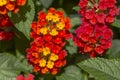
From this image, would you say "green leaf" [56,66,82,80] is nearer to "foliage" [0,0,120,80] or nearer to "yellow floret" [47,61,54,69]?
"foliage" [0,0,120,80]

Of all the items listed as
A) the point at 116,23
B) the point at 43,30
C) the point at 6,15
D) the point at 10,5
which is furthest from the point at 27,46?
the point at 116,23

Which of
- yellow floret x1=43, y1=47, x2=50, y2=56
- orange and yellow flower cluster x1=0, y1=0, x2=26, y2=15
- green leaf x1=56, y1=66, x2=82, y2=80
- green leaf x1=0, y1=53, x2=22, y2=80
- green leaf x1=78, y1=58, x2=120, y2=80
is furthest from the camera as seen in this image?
green leaf x1=56, y1=66, x2=82, y2=80

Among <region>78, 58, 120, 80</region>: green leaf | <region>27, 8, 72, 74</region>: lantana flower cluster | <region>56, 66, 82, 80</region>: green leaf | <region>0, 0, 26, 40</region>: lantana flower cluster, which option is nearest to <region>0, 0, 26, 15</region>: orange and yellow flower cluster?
<region>0, 0, 26, 40</region>: lantana flower cluster

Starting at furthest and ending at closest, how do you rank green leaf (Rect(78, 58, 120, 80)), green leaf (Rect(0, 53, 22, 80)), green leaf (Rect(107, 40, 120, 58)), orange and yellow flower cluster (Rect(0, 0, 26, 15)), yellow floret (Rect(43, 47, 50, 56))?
1. green leaf (Rect(107, 40, 120, 58))
2. green leaf (Rect(0, 53, 22, 80))
3. yellow floret (Rect(43, 47, 50, 56))
4. orange and yellow flower cluster (Rect(0, 0, 26, 15))
5. green leaf (Rect(78, 58, 120, 80))

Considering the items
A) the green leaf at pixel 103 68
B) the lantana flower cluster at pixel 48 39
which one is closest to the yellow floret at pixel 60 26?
the lantana flower cluster at pixel 48 39

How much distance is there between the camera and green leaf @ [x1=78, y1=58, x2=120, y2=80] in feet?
4.07

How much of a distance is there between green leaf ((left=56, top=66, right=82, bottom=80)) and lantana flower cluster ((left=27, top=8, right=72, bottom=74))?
22 cm

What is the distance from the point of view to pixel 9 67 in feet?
7.10

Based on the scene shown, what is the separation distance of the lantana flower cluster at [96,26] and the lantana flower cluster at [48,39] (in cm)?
11

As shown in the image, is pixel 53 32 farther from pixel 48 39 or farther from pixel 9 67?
pixel 9 67

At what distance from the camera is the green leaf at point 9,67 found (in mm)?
2131

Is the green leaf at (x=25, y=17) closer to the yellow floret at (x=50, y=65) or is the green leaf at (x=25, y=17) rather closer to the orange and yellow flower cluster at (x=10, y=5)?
the orange and yellow flower cluster at (x=10, y=5)

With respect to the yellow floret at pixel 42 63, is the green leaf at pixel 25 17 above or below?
above

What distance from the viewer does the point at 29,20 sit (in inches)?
81.0
